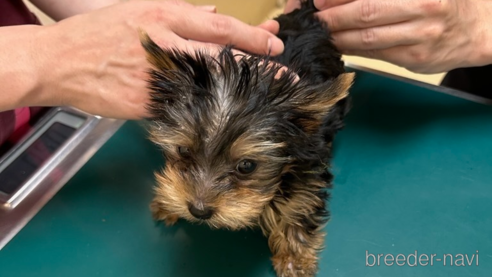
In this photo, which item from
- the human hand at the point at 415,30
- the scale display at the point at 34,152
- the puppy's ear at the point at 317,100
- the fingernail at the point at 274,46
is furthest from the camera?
the scale display at the point at 34,152

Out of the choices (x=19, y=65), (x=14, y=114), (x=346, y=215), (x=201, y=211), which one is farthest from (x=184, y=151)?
(x=14, y=114)

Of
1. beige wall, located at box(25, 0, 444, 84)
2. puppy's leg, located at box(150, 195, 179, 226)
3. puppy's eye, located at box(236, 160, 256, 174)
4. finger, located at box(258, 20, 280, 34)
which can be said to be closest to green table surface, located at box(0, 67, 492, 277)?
puppy's leg, located at box(150, 195, 179, 226)

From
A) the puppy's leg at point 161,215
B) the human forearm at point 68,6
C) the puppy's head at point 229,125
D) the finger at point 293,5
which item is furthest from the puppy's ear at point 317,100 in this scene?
the human forearm at point 68,6

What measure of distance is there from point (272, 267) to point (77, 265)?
52 centimetres

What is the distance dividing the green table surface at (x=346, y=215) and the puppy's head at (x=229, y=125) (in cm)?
27

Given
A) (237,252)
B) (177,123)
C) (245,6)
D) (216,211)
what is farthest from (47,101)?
(245,6)

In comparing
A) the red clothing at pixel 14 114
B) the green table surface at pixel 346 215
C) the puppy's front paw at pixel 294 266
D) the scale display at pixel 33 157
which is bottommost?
the puppy's front paw at pixel 294 266

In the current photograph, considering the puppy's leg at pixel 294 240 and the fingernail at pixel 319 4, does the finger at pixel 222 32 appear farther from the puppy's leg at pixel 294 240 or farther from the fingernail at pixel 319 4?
the puppy's leg at pixel 294 240

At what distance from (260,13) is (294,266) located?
1.70 meters

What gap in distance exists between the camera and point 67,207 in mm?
1373

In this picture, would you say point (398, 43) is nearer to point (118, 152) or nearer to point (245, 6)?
point (118, 152)

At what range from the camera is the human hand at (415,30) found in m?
1.28

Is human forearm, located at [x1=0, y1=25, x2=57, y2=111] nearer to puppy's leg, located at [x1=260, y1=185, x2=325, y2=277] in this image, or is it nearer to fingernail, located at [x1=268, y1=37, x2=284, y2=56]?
fingernail, located at [x1=268, y1=37, x2=284, y2=56]

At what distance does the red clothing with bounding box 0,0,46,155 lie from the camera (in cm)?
140
